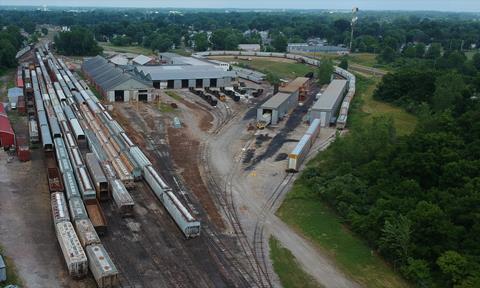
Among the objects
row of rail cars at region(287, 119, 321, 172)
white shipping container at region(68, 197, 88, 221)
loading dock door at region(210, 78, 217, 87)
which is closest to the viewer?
white shipping container at region(68, 197, 88, 221)

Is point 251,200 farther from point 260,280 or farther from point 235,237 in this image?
point 260,280

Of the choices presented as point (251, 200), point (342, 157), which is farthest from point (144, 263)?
point (342, 157)

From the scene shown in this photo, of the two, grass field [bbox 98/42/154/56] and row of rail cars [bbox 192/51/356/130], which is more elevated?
row of rail cars [bbox 192/51/356/130]

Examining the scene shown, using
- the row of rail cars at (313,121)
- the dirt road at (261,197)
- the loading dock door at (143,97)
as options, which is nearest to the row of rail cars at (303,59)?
the row of rail cars at (313,121)

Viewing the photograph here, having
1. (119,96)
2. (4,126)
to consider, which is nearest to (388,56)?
(119,96)

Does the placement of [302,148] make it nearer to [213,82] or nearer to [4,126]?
[4,126]

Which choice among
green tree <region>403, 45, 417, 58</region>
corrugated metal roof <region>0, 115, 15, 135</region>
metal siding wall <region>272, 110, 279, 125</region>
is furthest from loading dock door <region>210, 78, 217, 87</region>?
green tree <region>403, 45, 417, 58</region>

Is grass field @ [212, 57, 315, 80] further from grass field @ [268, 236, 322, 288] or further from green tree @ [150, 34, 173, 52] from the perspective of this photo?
grass field @ [268, 236, 322, 288]
